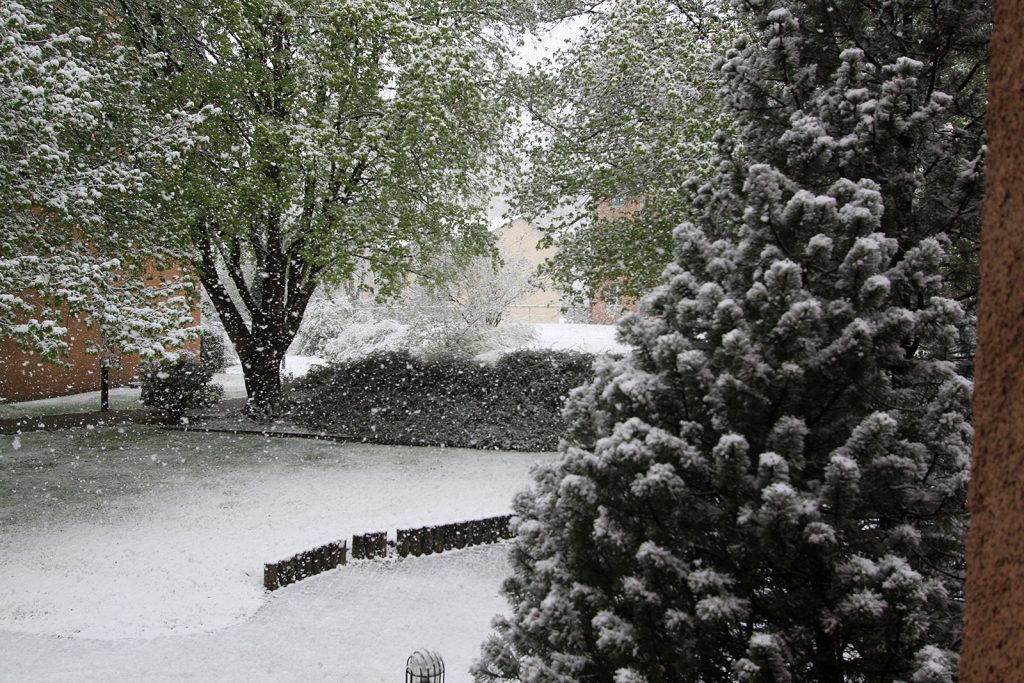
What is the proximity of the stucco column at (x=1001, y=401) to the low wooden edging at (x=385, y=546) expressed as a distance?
6881 millimetres

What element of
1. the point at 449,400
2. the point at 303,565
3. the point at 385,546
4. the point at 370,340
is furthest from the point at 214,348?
the point at 303,565

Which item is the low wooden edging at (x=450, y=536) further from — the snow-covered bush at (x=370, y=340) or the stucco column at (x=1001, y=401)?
the snow-covered bush at (x=370, y=340)

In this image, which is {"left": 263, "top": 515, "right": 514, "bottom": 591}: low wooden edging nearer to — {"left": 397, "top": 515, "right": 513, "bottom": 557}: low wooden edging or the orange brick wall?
{"left": 397, "top": 515, "right": 513, "bottom": 557}: low wooden edging

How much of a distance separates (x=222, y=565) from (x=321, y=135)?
708 centimetres

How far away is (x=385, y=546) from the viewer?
8914 millimetres

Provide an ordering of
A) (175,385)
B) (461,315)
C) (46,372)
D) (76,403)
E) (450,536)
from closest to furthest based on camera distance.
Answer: (450,536), (175,385), (461,315), (76,403), (46,372)

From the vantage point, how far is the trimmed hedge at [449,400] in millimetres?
15398

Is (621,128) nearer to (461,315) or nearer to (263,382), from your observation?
(461,315)

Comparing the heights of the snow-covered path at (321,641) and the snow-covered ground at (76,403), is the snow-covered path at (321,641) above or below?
below

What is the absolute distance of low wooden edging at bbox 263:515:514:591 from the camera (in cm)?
807

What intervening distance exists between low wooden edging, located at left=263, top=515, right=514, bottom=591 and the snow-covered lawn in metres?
0.13

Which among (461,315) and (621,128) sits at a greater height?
(621,128)

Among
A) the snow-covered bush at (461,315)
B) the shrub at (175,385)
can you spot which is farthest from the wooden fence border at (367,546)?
the shrub at (175,385)

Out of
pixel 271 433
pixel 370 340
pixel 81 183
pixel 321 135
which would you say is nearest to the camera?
pixel 81 183
